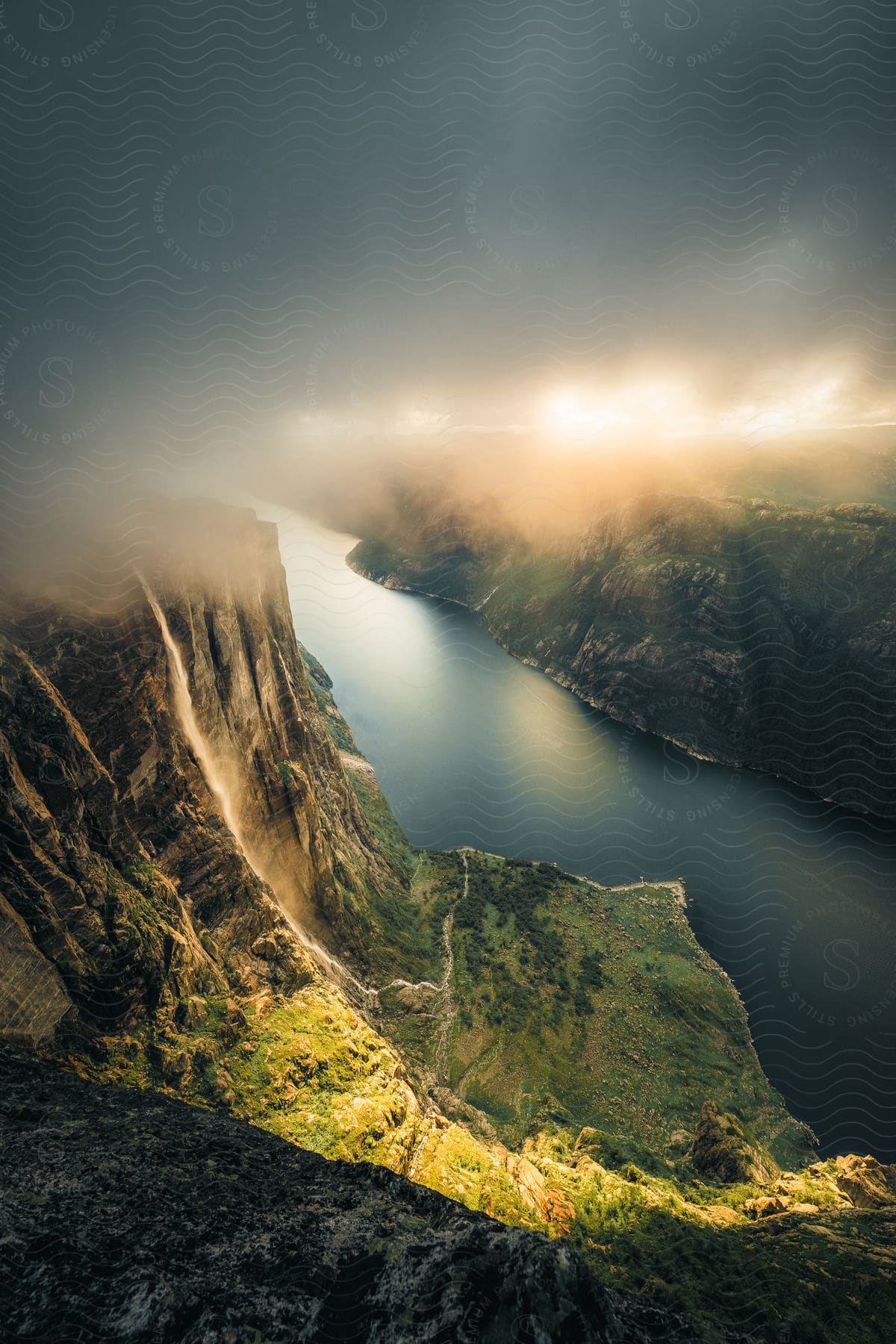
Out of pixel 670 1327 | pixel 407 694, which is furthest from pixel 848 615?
pixel 670 1327

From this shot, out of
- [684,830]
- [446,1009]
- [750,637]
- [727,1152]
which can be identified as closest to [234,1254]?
[727,1152]

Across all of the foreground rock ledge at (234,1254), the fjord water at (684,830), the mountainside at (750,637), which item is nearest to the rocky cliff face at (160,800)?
the foreground rock ledge at (234,1254)

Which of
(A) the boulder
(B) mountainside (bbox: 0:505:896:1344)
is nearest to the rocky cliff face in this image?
(B) mountainside (bbox: 0:505:896:1344)

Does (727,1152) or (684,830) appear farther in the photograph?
(684,830)

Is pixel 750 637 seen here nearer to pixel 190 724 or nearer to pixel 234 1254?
pixel 190 724

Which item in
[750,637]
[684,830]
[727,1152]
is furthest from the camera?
[750,637]

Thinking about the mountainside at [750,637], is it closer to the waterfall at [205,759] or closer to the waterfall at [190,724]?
the waterfall at [205,759]
